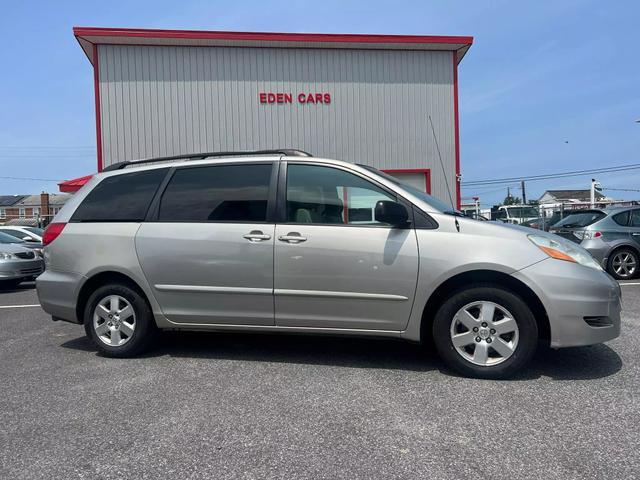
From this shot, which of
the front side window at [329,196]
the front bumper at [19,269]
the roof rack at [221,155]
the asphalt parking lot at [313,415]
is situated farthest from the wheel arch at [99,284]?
the front bumper at [19,269]

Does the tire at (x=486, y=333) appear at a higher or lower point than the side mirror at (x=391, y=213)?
lower

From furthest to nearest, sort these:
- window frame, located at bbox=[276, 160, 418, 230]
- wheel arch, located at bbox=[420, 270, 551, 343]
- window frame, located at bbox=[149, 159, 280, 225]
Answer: window frame, located at bbox=[149, 159, 280, 225]
window frame, located at bbox=[276, 160, 418, 230]
wheel arch, located at bbox=[420, 270, 551, 343]

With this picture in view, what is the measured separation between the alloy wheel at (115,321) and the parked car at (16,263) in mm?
6958

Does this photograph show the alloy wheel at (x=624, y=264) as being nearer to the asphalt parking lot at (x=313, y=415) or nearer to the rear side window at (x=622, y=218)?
the rear side window at (x=622, y=218)

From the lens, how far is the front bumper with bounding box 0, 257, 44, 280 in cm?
Result: 995

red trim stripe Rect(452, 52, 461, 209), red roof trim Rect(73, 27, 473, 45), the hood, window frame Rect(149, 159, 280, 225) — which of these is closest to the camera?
window frame Rect(149, 159, 280, 225)

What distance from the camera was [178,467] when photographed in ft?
8.31

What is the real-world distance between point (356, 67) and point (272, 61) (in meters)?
2.57

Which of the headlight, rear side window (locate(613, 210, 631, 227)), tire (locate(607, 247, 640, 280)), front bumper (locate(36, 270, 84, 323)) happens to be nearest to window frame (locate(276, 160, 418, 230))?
the headlight

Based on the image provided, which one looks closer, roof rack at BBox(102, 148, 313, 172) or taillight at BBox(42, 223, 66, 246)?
roof rack at BBox(102, 148, 313, 172)

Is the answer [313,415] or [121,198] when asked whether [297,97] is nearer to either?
[121,198]

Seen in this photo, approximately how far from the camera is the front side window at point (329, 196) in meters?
4.02

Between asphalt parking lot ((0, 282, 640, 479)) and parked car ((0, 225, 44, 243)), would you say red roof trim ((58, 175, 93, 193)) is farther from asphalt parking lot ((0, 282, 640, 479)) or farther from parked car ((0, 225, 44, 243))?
asphalt parking lot ((0, 282, 640, 479))

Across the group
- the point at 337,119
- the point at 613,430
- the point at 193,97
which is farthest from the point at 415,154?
the point at 613,430
